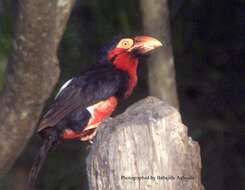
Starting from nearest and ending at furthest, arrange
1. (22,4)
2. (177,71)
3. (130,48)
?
(22,4) → (130,48) → (177,71)

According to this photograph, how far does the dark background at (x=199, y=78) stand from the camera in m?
6.11

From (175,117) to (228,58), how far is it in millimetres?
3159

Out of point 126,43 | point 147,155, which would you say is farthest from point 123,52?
point 147,155

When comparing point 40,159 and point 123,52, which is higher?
point 123,52

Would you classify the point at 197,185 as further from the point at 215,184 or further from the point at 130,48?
the point at 215,184

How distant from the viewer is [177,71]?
6430mm

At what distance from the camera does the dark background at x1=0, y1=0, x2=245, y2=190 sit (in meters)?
6.11

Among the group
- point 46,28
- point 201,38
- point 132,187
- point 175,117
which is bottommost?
point 132,187

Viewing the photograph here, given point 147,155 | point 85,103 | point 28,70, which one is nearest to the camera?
Result: point 147,155

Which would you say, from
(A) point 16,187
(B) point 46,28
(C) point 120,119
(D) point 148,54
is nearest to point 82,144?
(A) point 16,187

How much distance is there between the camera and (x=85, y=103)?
16.6 feet

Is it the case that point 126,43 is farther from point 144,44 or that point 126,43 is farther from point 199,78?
point 199,78

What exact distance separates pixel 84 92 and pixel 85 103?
7cm

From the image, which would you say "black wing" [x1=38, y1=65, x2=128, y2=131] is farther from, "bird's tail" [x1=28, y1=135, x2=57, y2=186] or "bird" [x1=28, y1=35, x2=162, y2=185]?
"bird's tail" [x1=28, y1=135, x2=57, y2=186]
